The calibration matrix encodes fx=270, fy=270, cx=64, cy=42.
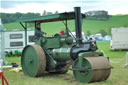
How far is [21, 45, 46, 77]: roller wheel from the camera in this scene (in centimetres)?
902

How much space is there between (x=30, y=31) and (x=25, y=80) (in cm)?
1272

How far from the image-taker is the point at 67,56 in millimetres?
8539

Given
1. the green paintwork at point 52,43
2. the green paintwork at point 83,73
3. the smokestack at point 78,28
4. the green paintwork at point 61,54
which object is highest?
the smokestack at point 78,28

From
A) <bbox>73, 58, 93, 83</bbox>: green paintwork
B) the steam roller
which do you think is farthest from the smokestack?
<bbox>73, 58, 93, 83</bbox>: green paintwork

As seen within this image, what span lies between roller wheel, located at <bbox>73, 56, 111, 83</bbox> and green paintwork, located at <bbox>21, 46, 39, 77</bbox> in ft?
6.32

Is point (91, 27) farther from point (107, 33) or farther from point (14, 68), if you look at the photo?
point (14, 68)

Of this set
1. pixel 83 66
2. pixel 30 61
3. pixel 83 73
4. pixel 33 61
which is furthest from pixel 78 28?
pixel 30 61

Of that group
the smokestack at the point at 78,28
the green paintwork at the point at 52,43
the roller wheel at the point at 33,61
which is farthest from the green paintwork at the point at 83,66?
the roller wheel at the point at 33,61

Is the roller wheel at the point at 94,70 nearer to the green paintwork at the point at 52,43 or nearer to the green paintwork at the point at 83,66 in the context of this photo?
the green paintwork at the point at 83,66

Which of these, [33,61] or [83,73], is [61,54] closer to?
[33,61]

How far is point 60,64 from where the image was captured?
29.8ft

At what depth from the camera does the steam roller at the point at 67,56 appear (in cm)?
754

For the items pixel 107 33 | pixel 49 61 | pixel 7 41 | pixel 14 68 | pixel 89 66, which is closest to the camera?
pixel 89 66

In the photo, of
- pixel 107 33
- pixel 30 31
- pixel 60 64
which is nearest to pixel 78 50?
pixel 60 64
